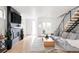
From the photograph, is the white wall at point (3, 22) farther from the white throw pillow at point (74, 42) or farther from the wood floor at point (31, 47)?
the white throw pillow at point (74, 42)

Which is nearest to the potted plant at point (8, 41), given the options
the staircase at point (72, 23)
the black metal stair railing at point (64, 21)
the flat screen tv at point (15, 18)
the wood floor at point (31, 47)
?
the wood floor at point (31, 47)

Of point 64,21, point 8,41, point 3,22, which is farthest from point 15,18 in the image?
point 64,21

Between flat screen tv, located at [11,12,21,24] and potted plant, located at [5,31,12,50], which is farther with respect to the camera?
flat screen tv, located at [11,12,21,24]

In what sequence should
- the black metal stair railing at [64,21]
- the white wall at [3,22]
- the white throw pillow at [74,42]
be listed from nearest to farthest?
the white wall at [3,22] → the white throw pillow at [74,42] → the black metal stair railing at [64,21]

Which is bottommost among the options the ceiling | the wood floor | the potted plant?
the wood floor

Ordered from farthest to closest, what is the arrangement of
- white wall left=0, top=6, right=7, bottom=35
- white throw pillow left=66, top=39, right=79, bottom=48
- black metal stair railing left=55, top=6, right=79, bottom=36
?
black metal stair railing left=55, top=6, right=79, bottom=36
white throw pillow left=66, top=39, right=79, bottom=48
white wall left=0, top=6, right=7, bottom=35

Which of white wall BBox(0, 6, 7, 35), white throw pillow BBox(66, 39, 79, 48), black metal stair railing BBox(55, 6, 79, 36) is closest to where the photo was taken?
white wall BBox(0, 6, 7, 35)

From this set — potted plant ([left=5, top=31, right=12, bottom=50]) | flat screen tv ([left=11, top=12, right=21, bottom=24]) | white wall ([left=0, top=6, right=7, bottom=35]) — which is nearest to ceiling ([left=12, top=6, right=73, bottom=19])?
flat screen tv ([left=11, top=12, right=21, bottom=24])

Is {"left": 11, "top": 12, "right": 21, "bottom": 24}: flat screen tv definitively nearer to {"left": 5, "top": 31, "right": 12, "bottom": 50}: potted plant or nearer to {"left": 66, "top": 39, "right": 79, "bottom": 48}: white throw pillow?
{"left": 5, "top": 31, "right": 12, "bottom": 50}: potted plant

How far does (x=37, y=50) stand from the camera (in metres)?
2.34
